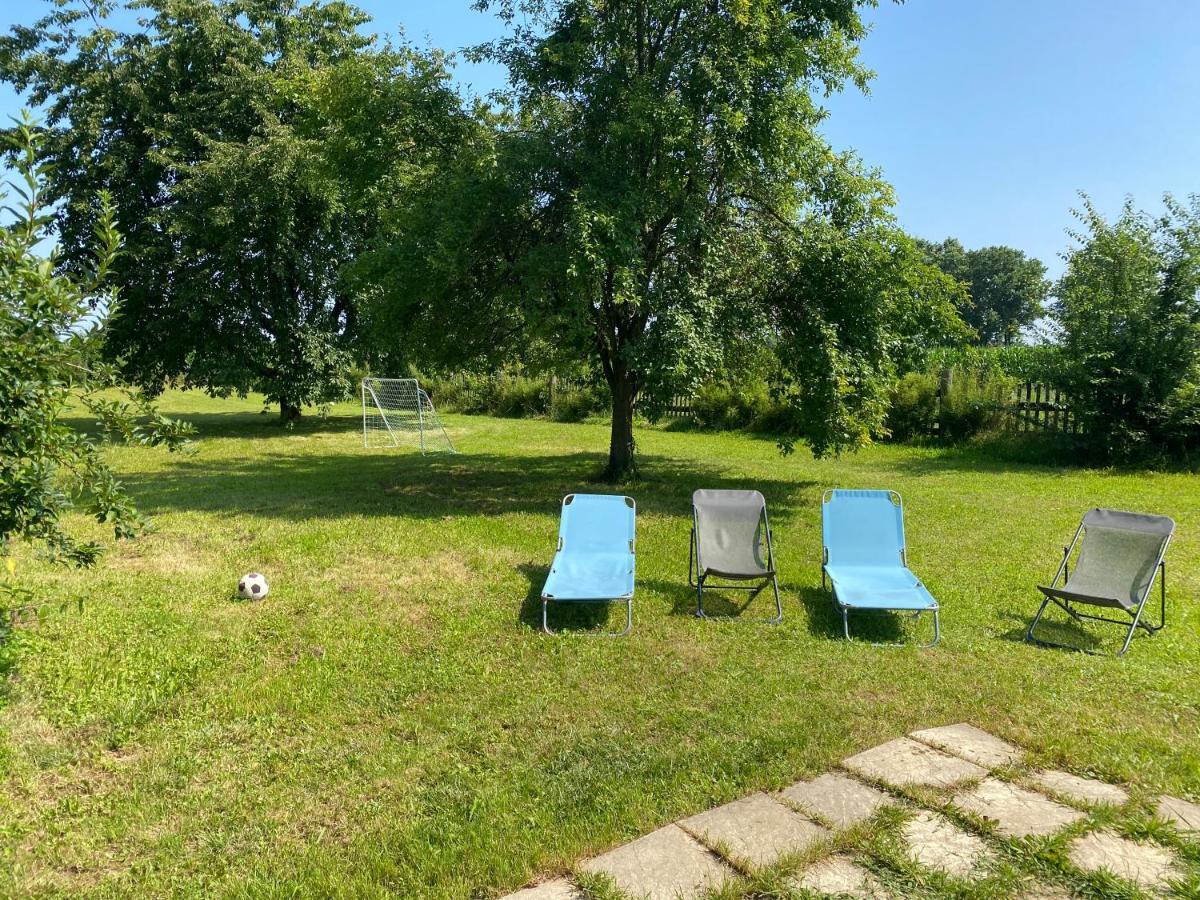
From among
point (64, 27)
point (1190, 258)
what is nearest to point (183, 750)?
point (1190, 258)

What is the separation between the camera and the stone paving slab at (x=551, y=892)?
2727 millimetres

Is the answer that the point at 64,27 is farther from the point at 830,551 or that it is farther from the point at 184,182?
the point at 830,551

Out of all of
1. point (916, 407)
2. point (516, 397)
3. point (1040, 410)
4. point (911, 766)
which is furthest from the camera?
point (516, 397)

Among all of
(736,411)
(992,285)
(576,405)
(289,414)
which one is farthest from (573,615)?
(992,285)

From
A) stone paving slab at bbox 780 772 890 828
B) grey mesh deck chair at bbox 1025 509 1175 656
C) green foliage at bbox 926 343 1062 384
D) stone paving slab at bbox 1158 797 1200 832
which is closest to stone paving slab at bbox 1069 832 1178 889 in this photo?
stone paving slab at bbox 1158 797 1200 832

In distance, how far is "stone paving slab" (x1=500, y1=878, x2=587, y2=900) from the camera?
8.95 ft

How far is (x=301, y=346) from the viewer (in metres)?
18.6

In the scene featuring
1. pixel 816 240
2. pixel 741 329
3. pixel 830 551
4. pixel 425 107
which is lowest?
pixel 830 551

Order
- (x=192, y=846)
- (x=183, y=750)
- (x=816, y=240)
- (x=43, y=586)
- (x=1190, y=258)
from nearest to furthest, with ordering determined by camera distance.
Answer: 1. (x=192, y=846)
2. (x=183, y=750)
3. (x=43, y=586)
4. (x=816, y=240)
5. (x=1190, y=258)

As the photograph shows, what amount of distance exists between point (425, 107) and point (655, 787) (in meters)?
9.11

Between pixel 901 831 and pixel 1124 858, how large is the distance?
801 millimetres

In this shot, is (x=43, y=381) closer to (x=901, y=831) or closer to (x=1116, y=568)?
(x=901, y=831)

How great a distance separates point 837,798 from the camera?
335 centimetres

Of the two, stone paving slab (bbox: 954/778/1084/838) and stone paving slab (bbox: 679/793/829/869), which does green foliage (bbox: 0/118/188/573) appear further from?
stone paving slab (bbox: 954/778/1084/838)
